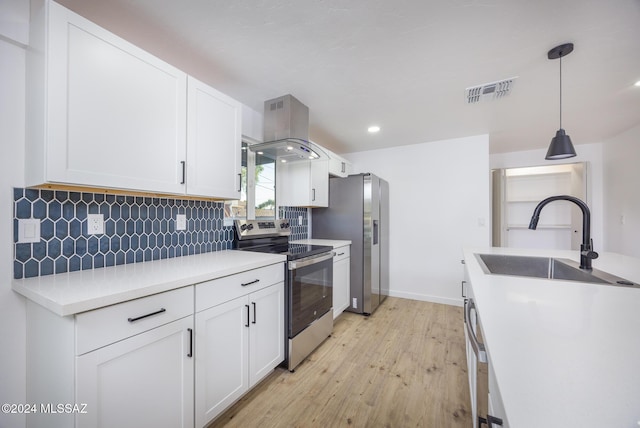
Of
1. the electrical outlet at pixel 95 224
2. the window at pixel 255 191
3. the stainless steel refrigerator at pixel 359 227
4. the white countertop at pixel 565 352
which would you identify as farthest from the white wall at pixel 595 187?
the electrical outlet at pixel 95 224

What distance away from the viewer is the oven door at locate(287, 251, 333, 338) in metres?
1.97

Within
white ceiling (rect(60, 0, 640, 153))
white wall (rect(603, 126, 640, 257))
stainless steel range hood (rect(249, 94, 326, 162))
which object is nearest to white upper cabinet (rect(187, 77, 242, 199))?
white ceiling (rect(60, 0, 640, 153))

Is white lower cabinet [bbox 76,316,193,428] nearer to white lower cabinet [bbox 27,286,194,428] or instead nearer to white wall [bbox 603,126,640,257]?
white lower cabinet [bbox 27,286,194,428]

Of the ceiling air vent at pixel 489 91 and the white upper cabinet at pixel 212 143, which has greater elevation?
the ceiling air vent at pixel 489 91

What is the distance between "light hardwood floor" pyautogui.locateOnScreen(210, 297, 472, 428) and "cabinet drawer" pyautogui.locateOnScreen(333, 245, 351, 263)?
0.79 m

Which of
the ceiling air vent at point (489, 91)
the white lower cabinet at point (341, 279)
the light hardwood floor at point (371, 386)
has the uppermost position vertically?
the ceiling air vent at point (489, 91)

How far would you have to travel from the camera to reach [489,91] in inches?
85.5

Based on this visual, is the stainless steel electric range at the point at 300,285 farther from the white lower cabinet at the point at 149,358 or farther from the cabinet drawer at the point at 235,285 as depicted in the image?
the white lower cabinet at the point at 149,358

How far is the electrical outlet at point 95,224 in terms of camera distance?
1.41 meters

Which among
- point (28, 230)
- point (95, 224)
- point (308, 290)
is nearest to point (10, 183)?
point (28, 230)

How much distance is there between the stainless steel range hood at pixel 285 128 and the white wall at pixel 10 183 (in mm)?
1392

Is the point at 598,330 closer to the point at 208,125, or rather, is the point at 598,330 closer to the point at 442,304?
the point at 208,125

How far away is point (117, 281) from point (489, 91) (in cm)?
298

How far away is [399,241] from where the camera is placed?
12.8 ft
